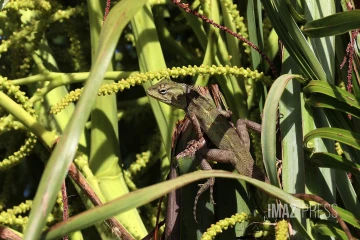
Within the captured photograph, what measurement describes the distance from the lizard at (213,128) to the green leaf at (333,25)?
24 centimetres

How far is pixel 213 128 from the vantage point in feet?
4.92

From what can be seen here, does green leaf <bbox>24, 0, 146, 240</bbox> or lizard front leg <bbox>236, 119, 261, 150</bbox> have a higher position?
green leaf <bbox>24, 0, 146, 240</bbox>

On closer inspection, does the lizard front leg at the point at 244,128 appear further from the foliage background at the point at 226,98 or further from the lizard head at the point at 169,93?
the lizard head at the point at 169,93

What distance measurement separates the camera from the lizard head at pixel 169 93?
1.47 metres

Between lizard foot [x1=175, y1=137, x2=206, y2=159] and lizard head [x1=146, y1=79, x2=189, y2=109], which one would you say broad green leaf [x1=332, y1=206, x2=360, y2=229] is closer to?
lizard foot [x1=175, y1=137, x2=206, y2=159]

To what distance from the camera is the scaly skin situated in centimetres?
144

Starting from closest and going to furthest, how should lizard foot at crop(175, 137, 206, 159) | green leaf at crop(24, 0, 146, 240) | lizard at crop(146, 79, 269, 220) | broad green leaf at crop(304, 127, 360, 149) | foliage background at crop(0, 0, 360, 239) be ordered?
green leaf at crop(24, 0, 146, 240), foliage background at crop(0, 0, 360, 239), broad green leaf at crop(304, 127, 360, 149), lizard foot at crop(175, 137, 206, 159), lizard at crop(146, 79, 269, 220)

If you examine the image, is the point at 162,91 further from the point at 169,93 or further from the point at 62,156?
the point at 62,156

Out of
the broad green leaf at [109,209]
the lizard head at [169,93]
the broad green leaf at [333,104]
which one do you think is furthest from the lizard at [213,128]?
the broad green leaf at [109,209]

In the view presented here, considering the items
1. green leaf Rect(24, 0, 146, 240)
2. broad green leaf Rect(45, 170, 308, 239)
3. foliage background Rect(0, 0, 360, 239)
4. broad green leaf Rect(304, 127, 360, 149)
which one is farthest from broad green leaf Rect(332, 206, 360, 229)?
green leaf Rect(24, 0, 146, 240)

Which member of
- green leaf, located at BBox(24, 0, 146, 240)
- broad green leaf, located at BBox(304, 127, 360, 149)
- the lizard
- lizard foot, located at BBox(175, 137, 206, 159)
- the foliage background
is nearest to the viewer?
green leaf, located at BBox(24, 0, 146, 240)

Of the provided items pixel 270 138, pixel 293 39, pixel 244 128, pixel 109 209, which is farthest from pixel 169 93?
pixel 109 209

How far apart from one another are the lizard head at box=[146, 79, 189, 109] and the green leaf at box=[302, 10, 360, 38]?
34 centimetres

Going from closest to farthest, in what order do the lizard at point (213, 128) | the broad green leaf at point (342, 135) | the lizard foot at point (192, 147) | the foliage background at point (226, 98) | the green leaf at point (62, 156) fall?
the green leaf at point (62, 156) → the foliage background at point (226, 98) → the broad green leaf at point (342, 135) → the lizard foot at point (192, 147) → the lizard at point (213, 128)
